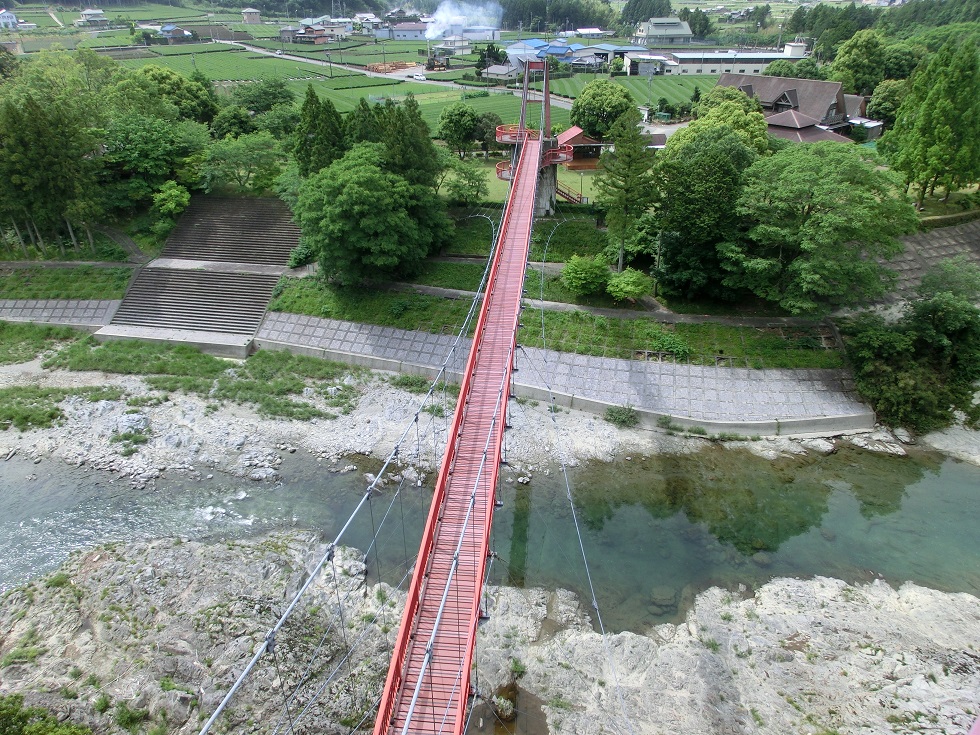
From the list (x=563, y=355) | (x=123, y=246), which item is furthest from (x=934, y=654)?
(x=123, y=246)

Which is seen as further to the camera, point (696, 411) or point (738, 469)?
point (696, 411)

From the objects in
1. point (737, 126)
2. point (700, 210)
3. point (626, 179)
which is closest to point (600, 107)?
point (737, 126)

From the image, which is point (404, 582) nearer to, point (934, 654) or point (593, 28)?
point (934, 654)

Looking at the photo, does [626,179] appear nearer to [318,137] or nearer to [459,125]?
[318,137]

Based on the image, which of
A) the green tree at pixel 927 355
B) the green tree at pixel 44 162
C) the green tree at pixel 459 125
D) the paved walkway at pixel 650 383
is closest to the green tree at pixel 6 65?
the green tree at pixel 44 162

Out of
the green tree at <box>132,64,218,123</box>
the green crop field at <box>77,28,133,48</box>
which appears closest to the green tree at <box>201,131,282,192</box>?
the green tree at <box>132,64,218,123</box>
